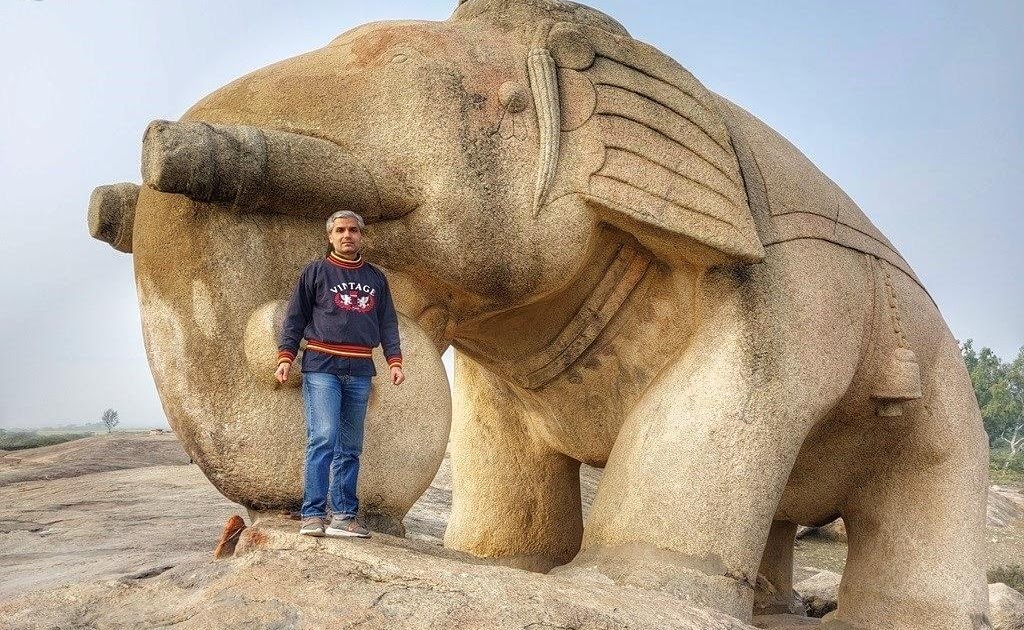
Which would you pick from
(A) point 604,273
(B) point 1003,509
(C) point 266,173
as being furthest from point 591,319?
(B) point 1003,509

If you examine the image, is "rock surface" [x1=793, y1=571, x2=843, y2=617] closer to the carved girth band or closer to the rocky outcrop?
the carved girth band

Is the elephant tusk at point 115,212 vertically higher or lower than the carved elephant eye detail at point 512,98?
lower

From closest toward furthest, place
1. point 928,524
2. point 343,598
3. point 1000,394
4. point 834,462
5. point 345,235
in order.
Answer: point 343,598, point 345,235, point 928,524, point 834,462, point 1000,394

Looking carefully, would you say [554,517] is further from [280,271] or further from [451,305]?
[280,271]

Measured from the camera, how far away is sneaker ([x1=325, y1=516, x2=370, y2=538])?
7.95 ft

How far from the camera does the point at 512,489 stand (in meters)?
4.09

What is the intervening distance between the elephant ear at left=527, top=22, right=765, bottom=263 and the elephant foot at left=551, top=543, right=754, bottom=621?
3.05 feet

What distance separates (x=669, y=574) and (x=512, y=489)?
4.16ft

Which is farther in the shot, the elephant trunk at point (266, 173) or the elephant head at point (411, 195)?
the elephant head at point (411, 195)

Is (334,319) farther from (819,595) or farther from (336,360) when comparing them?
(819,595)

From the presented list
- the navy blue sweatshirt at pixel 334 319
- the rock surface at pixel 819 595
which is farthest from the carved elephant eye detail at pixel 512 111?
the rock surface at pixel 819 595

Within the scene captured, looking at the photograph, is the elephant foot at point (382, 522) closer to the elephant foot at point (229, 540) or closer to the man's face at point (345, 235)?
the elephant foot at point (229, 540)

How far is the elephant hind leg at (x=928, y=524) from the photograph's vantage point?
11.8 feet

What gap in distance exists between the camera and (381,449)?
9.14 ft
